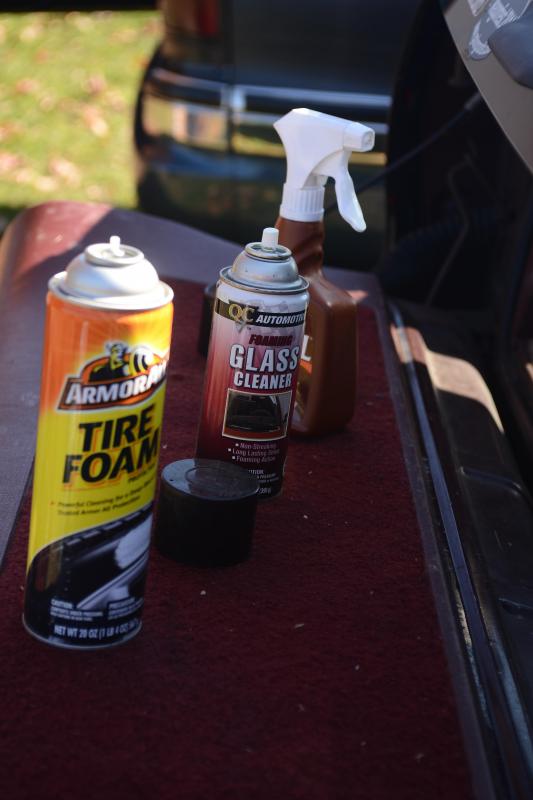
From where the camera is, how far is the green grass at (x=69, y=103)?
480 cm

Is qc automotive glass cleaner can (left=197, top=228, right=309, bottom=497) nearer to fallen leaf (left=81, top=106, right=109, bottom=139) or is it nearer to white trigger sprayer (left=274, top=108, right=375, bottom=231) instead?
white trigger sprayer (left=274, top=108, right=375, bottom=231)

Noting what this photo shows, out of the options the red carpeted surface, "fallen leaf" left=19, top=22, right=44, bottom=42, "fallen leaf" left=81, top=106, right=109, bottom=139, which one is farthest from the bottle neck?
"fallen leaf" left=19, top=22, right=44, bottom=42

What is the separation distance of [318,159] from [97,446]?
53 cm

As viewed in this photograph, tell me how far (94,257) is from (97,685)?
0.34 m

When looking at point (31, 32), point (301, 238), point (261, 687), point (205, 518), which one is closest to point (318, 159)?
point (301, 238)

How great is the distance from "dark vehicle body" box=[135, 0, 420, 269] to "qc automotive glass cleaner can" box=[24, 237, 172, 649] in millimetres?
1716

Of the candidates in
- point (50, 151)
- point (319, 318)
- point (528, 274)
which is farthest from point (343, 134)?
point (50, 151)

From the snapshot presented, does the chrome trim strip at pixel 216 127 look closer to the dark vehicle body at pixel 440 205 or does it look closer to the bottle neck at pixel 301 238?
the dark vehicle body at pixel 440 205

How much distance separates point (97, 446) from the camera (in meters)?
0.80

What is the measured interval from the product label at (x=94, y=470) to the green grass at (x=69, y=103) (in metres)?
3.63

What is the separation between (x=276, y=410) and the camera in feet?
3.61

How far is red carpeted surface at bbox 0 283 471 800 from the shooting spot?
0.75 m

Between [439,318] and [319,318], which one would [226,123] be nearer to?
[439,318]

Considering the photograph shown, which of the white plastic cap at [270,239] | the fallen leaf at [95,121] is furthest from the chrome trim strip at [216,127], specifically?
the fallen leaf at [95,121]
